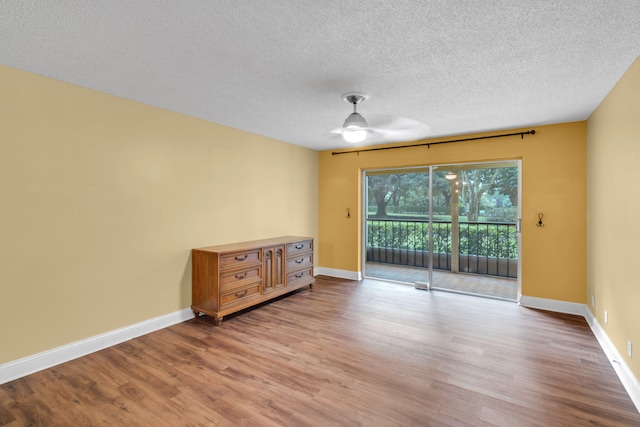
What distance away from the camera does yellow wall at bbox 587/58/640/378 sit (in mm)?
2178

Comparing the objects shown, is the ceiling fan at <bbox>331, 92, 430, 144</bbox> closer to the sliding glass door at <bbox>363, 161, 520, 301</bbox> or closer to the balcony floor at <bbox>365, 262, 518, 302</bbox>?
the sliding glass door at <bbox>363, 161, 520, 301</bbox>

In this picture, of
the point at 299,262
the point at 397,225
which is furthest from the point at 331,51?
the point at 397,225

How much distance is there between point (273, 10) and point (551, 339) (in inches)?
150

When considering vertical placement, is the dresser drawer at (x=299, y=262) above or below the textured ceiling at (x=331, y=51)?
below

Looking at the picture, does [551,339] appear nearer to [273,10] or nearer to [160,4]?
[273,10]

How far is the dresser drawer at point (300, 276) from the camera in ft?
14.6

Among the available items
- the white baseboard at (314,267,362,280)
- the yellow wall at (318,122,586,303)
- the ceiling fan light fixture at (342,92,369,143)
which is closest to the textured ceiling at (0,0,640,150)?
the ceiling fan light fixture at (342,92,369,143)

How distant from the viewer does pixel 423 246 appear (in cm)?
517

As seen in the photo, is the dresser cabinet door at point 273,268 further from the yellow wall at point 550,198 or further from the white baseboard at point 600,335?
the white baseboard at point 600,335

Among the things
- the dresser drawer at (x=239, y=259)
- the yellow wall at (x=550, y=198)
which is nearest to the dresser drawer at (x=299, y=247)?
the dresser drawer at (x=239, y=259)

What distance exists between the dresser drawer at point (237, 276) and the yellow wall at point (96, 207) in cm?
54


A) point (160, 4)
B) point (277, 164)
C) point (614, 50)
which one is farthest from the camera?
point (277, 164)

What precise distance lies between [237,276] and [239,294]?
0.22 m

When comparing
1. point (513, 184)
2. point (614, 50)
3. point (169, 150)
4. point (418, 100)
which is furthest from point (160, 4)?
point (513, 184)
